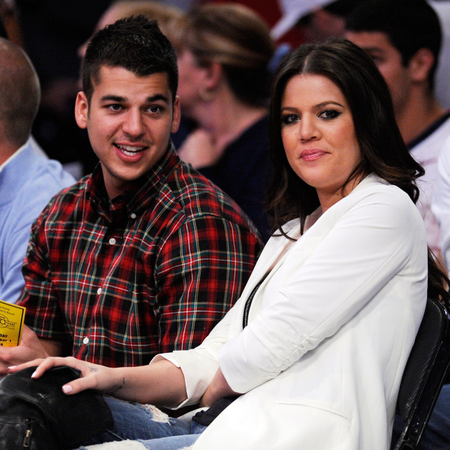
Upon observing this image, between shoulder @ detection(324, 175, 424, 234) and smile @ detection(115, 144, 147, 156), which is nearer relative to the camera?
shoulder @ detection(324, 175, 424, 234)

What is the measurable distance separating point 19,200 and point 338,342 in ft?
5.38

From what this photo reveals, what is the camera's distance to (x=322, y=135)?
2.04 meters

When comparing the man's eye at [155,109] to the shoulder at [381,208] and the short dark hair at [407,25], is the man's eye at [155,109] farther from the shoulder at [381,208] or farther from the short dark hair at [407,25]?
the short dark hair at [407,25]

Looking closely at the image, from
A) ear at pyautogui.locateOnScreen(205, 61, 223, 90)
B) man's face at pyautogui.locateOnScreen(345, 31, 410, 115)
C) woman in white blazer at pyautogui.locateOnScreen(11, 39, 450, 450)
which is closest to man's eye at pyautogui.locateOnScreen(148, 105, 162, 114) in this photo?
woman in white blazer at pyautogui.locateOnScreen(11, 39, 450, 450)

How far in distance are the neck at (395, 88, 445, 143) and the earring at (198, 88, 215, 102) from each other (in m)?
1.08

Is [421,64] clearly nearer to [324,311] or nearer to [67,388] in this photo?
[324,311]

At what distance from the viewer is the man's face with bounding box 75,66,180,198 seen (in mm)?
2418

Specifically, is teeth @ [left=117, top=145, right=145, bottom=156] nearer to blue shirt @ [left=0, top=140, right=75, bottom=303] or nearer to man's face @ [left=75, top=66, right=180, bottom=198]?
man's face @ [left=75, top=66, right=180, bottom=198]

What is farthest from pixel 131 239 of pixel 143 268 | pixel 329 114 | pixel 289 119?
pixel 329 114

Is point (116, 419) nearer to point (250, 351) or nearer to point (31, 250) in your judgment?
point (250, 351)

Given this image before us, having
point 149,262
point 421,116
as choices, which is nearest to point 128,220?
point 149,262

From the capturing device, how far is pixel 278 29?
503cm

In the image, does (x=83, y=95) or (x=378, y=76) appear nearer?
(x=378, y=76)

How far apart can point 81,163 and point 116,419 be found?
10.4 feet
